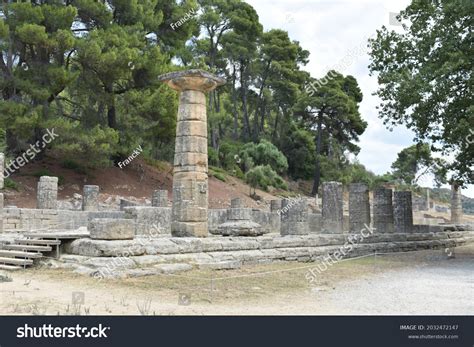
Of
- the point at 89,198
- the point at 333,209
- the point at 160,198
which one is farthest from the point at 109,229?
→ the point at 160,198

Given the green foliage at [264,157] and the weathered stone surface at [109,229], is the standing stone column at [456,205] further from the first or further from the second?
the weathered stone surface at [109,229]

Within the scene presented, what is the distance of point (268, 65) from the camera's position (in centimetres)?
4925

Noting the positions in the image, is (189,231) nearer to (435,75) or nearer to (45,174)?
(435,75)

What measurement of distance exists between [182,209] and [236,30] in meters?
37.5

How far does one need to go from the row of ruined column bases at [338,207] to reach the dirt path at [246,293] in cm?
400

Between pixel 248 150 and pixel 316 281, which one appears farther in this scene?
pixel 248 150

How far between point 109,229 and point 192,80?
4314 millimetres

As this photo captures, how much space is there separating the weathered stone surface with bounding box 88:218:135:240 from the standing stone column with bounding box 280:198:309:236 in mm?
6029

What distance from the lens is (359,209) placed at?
18.9 meters

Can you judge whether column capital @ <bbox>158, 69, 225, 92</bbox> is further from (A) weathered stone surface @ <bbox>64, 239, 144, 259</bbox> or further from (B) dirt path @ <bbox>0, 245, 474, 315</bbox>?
(B) dirt path @ <bbox>0, 245, 474, 315</bbox>

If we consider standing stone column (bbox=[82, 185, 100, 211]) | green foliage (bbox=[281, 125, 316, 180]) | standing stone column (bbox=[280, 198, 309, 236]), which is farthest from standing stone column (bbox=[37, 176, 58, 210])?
green foliage (bbox=[281, 125, 316, 180])

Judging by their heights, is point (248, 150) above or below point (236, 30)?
below

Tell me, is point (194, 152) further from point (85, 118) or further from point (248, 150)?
point (248, 150)
